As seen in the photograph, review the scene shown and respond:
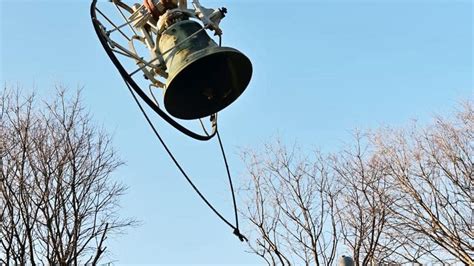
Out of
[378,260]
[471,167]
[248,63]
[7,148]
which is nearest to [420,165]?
[471,167]

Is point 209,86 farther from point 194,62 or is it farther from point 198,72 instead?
point 194,62

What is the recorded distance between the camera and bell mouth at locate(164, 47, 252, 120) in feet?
5.42

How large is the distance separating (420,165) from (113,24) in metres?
9.49

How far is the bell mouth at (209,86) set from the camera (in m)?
1.65

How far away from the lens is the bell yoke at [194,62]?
5.27 feet

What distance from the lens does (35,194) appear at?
7.11m

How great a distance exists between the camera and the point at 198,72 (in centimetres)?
172

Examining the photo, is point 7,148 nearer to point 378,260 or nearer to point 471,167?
point 378,260

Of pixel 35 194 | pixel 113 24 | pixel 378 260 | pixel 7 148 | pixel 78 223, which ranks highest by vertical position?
pixel 7 148

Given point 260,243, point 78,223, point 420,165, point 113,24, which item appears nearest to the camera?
point 113,24

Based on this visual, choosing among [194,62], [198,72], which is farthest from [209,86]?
[194,62]

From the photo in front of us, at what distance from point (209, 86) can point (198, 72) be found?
63mm

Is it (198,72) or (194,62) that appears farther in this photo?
(198,72)

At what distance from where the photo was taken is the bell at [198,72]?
1599 mm
